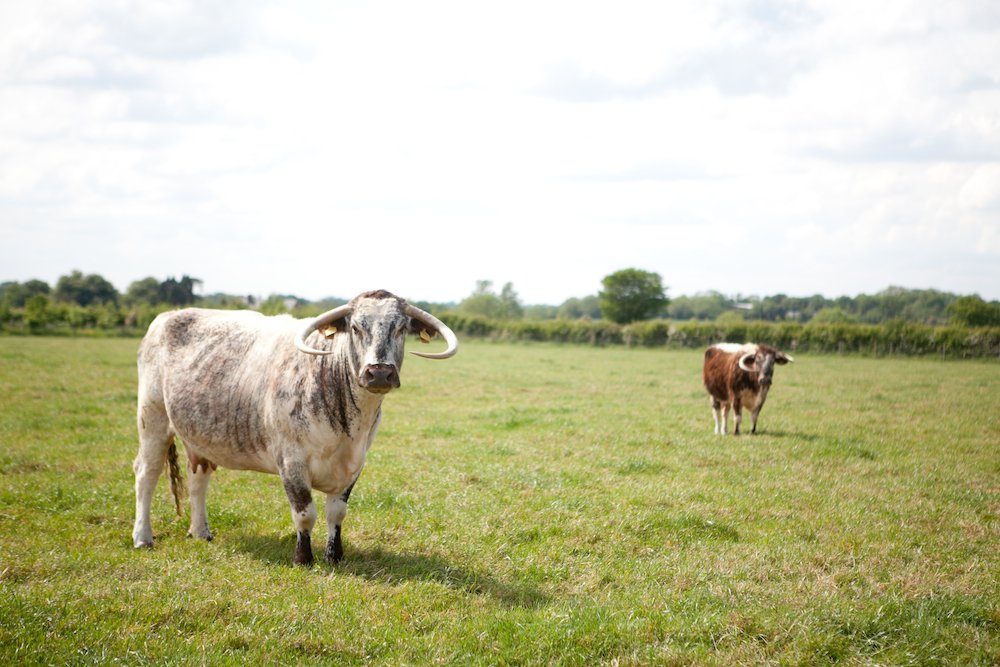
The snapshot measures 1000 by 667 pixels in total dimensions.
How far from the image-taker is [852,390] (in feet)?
80.2

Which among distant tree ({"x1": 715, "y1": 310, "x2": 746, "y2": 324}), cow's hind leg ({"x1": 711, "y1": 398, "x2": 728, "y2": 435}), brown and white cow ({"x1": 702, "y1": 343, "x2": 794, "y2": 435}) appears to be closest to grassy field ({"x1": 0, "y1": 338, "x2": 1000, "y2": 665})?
cow's hind leg ({"x1": 711, "y1": 398, "x2": 728, "y2": 435})

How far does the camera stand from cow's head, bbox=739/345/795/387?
52.1ft

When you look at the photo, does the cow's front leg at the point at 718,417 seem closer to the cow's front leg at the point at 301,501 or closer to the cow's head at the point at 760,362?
the cow's head at the point at 760,362

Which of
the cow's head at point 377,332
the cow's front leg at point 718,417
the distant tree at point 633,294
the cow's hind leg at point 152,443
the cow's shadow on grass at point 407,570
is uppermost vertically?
the distant tree at point 633,294

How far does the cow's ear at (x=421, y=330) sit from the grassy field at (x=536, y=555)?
2132 mm

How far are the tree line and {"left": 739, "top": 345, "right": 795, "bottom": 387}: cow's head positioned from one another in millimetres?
19142

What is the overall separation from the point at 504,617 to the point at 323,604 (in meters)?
1.41

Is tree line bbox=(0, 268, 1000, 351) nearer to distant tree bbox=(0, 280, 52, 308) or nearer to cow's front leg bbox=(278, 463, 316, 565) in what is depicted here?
distant tree bbox=(0, 280, 52, 308)

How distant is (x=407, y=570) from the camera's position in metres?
6.56

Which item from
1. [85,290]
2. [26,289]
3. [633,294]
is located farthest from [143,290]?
[633,294]

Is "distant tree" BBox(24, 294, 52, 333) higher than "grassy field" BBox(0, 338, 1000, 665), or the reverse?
"distant tree" BBox(24, 294, 52, 333)

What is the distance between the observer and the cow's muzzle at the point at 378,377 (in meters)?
5.92

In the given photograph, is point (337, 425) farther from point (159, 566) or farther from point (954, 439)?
point (954, 439)

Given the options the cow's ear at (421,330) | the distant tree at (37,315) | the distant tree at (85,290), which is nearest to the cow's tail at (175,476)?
the cow's ear at (421,330)
